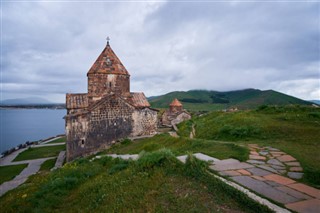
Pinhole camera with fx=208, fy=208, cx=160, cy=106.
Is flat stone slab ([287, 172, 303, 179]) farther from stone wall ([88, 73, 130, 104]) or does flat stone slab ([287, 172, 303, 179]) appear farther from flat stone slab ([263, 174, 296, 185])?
stone wall ([88, 73, 130, 104])

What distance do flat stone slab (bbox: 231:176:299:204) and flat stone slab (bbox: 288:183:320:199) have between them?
0.40 metres

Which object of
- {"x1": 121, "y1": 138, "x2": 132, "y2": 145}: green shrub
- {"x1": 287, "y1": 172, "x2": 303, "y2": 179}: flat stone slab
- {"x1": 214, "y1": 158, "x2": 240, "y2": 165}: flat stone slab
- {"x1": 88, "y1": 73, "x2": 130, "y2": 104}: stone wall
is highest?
{"x1": 88, "y1": 73, "x2": 130, "y2": 104}: stone wall

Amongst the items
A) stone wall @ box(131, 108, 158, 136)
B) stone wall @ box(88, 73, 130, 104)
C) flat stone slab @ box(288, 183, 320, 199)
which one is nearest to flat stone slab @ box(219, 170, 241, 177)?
flat stone slab @ box(288, 183, 320, 199)

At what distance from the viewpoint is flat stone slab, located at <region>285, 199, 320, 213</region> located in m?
2.99

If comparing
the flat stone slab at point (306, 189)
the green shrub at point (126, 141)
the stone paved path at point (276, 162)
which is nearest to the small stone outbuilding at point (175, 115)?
the green shrub at point (126, 141)

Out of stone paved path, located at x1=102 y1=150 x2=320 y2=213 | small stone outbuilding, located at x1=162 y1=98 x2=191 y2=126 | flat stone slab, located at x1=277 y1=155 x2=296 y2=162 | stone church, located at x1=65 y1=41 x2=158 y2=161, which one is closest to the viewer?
stone paved path, located at x1=102 y1=150 x2=320 y2=213

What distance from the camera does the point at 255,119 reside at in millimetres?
9633

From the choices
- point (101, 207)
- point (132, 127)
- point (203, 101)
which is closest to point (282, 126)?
point (101, 207)

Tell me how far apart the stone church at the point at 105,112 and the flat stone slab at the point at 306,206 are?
516 inches

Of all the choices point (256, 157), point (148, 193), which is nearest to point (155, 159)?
point (148, 193)

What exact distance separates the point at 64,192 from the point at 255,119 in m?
8.24

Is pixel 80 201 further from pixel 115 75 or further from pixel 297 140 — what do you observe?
pixel 115 75

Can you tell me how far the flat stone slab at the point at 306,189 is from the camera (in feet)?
11.5

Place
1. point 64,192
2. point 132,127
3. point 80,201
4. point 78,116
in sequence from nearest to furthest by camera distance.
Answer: point 80,201, point 64,192, point 78,116, point 132,127
